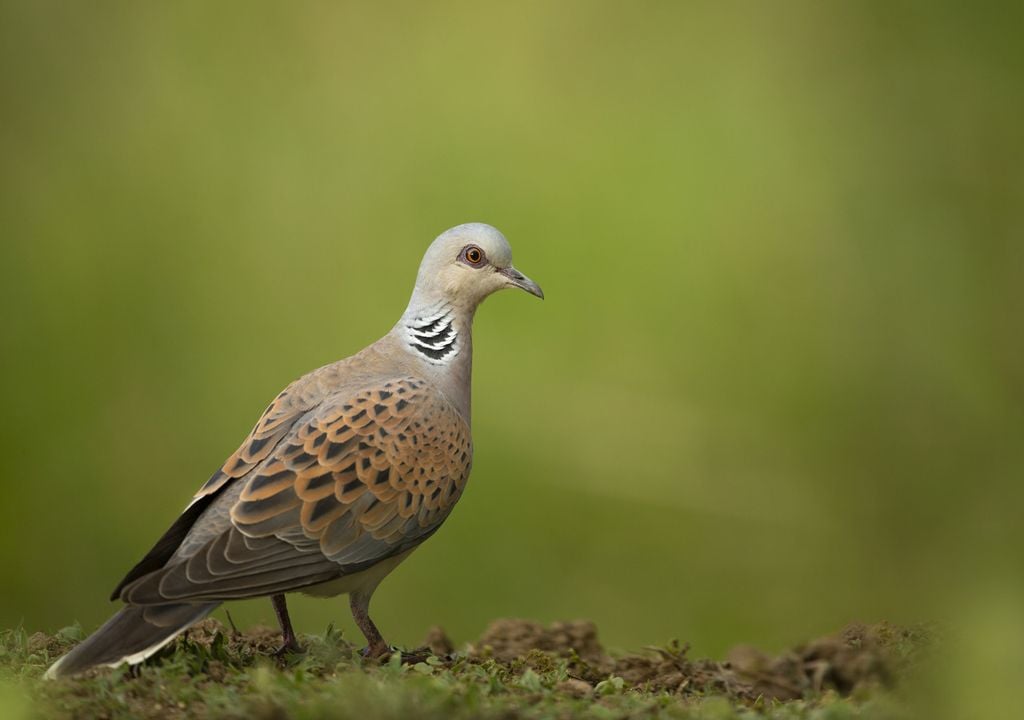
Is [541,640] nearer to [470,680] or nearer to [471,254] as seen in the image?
[470,680]

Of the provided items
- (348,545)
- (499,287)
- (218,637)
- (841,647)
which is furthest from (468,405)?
(841,647)

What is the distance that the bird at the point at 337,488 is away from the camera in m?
3.80

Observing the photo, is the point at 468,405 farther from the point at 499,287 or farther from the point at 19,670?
the point at 19,670

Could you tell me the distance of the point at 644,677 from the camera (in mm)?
4629

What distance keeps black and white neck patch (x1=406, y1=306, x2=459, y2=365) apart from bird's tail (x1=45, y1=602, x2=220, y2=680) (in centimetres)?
150

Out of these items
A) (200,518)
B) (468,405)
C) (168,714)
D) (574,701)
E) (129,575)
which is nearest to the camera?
(168,714)

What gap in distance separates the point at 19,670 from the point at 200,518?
755 mm

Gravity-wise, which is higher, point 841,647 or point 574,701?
point 841,647

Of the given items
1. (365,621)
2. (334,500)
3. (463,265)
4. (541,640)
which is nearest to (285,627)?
(365,621)

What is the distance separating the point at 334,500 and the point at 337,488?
0.05m

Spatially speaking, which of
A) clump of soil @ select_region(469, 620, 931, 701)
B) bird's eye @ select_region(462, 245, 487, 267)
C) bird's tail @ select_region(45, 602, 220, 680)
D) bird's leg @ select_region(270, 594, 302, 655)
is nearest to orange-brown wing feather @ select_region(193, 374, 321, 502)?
bird's leg @ select_region(270, 594, 302, 655)

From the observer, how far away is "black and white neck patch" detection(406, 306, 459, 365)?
4933mm

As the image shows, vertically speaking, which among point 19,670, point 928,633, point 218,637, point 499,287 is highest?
point 499,287

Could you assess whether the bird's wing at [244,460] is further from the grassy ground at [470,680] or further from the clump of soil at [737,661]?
the clump of soil at [737,661]
